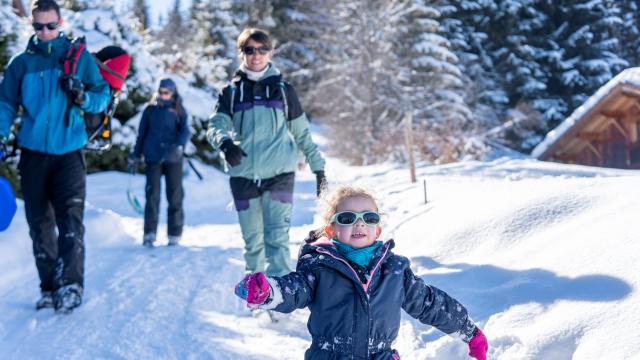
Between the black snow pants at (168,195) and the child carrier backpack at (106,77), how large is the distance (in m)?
2.53

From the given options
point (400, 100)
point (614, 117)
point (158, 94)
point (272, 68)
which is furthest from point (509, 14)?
point (272, 68)

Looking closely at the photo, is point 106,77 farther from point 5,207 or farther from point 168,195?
point 168,195

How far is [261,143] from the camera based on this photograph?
4.32m

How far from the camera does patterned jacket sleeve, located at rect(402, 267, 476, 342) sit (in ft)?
8.41

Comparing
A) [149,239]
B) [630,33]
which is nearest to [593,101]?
[149,239]

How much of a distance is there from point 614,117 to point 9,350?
1725 centimetres

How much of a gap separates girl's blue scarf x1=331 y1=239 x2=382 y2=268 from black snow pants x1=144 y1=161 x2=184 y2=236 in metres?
5.20

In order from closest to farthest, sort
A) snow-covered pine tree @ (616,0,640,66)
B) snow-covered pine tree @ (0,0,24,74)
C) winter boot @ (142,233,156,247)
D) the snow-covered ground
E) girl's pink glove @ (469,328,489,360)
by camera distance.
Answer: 1. girl's pink glove @ (469,328,489,360)
2. the snow-covered ground
3. winter boot @ (142,233,156,247)
4. snow-covered pine tree @ (0,0,24,74)
5. snow-covered pine tree @ (616,0,640,66)

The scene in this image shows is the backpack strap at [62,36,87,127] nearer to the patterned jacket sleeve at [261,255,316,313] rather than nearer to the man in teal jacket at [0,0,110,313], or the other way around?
the man in teal jacket at [0,0,110,313]

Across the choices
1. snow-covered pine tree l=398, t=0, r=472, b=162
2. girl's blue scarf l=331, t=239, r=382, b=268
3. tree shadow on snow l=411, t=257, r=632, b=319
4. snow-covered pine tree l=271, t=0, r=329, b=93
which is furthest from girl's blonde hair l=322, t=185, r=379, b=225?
snow-covered pine tree l=271, t=0, r=329, b=93

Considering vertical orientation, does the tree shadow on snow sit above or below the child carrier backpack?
below

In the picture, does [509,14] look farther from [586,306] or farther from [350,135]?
[586,306]

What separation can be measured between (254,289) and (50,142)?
266 centimetres

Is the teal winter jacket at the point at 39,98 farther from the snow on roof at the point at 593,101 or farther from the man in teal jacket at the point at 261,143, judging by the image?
the snow on roof at the point at 593,101
